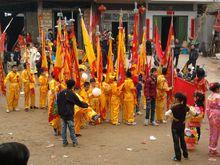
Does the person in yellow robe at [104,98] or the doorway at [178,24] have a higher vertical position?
the doorway at [178,24]

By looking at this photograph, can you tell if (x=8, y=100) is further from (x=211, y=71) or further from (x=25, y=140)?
(x=211, y=71)

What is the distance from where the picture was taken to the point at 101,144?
33.0 ft

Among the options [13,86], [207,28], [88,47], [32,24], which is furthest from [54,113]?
[207,28]

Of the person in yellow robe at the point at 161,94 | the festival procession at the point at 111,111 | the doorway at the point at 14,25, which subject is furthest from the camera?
the doorway at the point at 14,25

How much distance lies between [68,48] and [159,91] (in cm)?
286

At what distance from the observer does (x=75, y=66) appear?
11.4 m

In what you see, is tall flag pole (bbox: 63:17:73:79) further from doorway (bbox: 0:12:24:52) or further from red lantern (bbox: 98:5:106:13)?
doorway (bbox: 0:12:24:52)

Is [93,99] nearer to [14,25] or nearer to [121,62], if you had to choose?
[121,62]

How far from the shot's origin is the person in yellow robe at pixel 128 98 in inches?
466

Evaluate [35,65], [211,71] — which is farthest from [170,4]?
[35,65]

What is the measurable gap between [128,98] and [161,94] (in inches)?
37.6

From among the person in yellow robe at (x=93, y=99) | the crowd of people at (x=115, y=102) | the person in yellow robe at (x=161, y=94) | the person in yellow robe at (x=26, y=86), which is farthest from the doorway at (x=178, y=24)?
the person in yellow robe at (x=93, y=99)

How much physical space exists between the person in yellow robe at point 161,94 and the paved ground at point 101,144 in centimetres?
35

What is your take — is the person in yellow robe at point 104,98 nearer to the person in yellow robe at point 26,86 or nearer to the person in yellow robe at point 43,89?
the person in yellow robe at point 43,89
